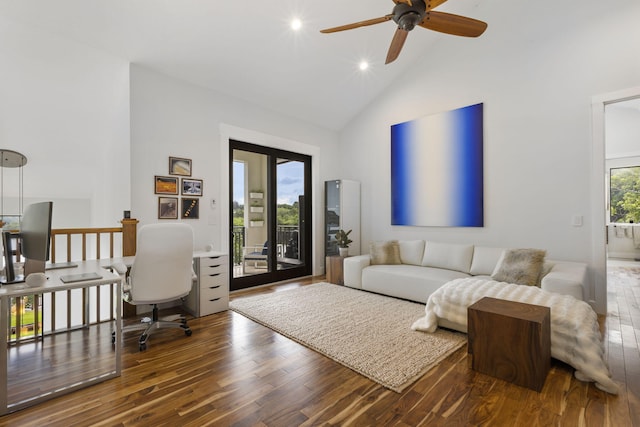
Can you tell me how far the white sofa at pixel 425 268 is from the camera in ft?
12.1

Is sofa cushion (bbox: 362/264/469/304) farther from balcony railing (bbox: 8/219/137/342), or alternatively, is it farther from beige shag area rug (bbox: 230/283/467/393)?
balcony railing (bbox: 8/219/137/342)

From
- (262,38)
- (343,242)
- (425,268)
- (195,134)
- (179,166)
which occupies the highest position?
(262,38)

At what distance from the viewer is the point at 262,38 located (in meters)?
3.74

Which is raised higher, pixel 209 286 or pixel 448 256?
pixel 448 256

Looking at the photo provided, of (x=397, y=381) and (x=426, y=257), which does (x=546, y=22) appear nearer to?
(x=426, y=257)

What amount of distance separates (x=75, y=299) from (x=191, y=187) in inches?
131

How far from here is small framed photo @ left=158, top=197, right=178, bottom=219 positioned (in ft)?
12.4

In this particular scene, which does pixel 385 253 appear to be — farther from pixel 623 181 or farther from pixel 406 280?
pixel 623 181

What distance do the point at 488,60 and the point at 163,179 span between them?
4.74 meters

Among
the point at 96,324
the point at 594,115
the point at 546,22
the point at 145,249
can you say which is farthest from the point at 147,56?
the point at 594,115

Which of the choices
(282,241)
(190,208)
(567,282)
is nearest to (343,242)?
(282,241)

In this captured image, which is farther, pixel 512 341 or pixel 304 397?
pixel 512 341

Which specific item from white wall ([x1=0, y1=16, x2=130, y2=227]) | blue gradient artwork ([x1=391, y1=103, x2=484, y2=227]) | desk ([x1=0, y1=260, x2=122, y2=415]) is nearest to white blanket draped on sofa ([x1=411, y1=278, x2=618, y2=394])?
blue gradient artwork ([x1=391, y1=103, x2=484, y2=227])

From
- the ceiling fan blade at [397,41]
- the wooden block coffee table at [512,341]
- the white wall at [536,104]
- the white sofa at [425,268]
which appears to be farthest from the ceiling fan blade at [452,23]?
the white sofa at [425,268]
